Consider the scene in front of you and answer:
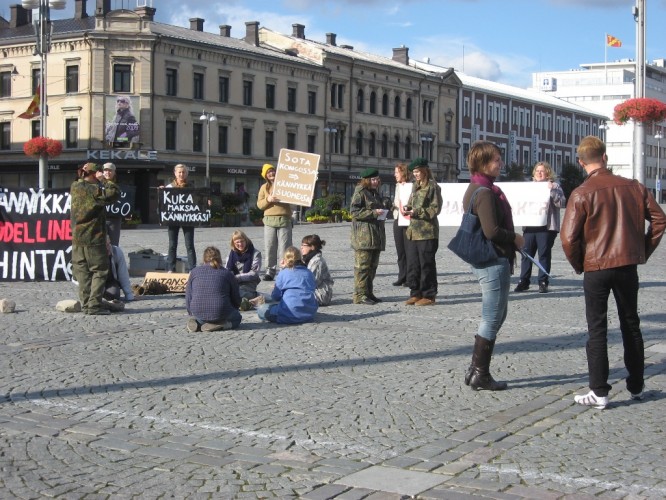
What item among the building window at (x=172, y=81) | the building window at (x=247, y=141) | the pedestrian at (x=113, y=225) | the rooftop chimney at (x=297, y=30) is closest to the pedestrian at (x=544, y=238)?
the pedestrian at (x=113, y=225)

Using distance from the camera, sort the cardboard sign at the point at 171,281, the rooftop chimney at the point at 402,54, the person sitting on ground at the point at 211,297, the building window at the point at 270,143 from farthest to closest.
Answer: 1. the rooftop chimney at the point at 402,54
2. the building window at the point at 270,143
3. the cardboard sign at the point at 171,281
4. the person sitting on ground at the point at 211,297

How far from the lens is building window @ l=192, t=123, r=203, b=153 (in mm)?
61750

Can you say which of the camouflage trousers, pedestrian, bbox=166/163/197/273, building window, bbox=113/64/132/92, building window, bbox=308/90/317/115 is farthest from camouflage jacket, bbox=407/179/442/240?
building window, bbox=308/90/317/115

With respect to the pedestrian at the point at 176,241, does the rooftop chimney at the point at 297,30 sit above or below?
above

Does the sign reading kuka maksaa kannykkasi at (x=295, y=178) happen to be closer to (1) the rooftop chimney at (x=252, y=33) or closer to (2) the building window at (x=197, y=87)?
(2) the building window at (x=197, y=87)

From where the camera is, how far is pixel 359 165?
245 ft

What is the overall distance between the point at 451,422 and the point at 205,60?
58068mm

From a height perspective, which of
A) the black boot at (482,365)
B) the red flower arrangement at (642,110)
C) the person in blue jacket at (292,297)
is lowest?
the black boot at (482,365)

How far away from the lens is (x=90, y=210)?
38.4ft

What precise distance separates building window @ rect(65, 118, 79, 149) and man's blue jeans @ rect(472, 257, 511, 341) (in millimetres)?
53328

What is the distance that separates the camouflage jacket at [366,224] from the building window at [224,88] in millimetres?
51916

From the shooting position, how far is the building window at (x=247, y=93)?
65.7 m

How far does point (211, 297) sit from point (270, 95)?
58.4m

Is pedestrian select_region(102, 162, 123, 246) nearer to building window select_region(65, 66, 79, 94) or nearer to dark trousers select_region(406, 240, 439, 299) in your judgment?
dark trousers select_region(406, 240, 439, 299)
